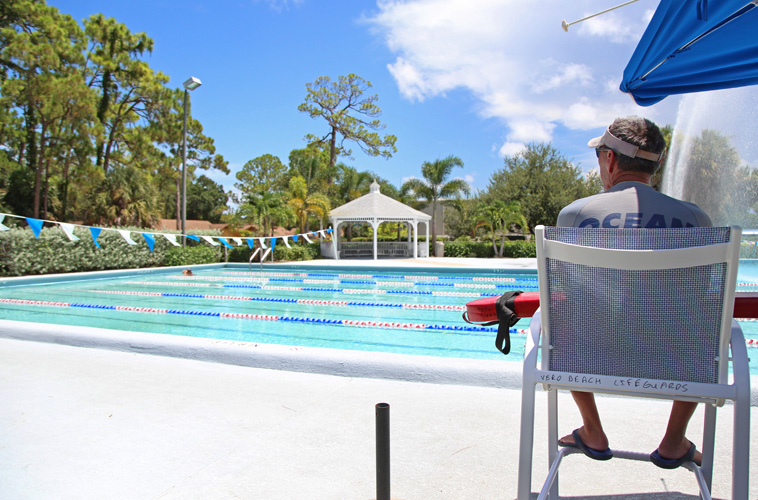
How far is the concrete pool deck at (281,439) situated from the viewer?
7.05 feet

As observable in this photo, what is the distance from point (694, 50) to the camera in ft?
8.16

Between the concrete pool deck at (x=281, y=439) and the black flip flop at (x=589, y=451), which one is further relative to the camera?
the concrete pool deck at (x=281, y=439)

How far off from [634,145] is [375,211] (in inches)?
896

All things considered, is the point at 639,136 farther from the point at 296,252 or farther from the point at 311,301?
the point at 296,252

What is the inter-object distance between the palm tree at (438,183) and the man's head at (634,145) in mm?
25119

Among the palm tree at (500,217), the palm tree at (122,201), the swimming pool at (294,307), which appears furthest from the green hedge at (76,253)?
the palm tree at (500,217)

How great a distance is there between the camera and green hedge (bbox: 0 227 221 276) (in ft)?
45.3

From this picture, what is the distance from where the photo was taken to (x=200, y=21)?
19.5 m

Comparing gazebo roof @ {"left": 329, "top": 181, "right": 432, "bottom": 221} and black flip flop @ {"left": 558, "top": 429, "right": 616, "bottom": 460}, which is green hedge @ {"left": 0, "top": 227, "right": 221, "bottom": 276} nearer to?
gazebo roof @ {"left": 329, "top": 181, "right": 432, "bottom": 221}

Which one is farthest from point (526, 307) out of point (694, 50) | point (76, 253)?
point (76, 253)

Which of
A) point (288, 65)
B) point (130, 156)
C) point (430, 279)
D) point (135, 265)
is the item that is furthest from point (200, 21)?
point (130, 156)

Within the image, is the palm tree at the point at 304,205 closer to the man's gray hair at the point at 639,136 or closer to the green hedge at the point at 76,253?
the green hedge at the point at 76,253

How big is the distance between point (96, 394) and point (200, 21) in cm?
1987

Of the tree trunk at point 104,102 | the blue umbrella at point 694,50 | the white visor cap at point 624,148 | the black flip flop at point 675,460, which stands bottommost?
the black flip flop at point 675,460
